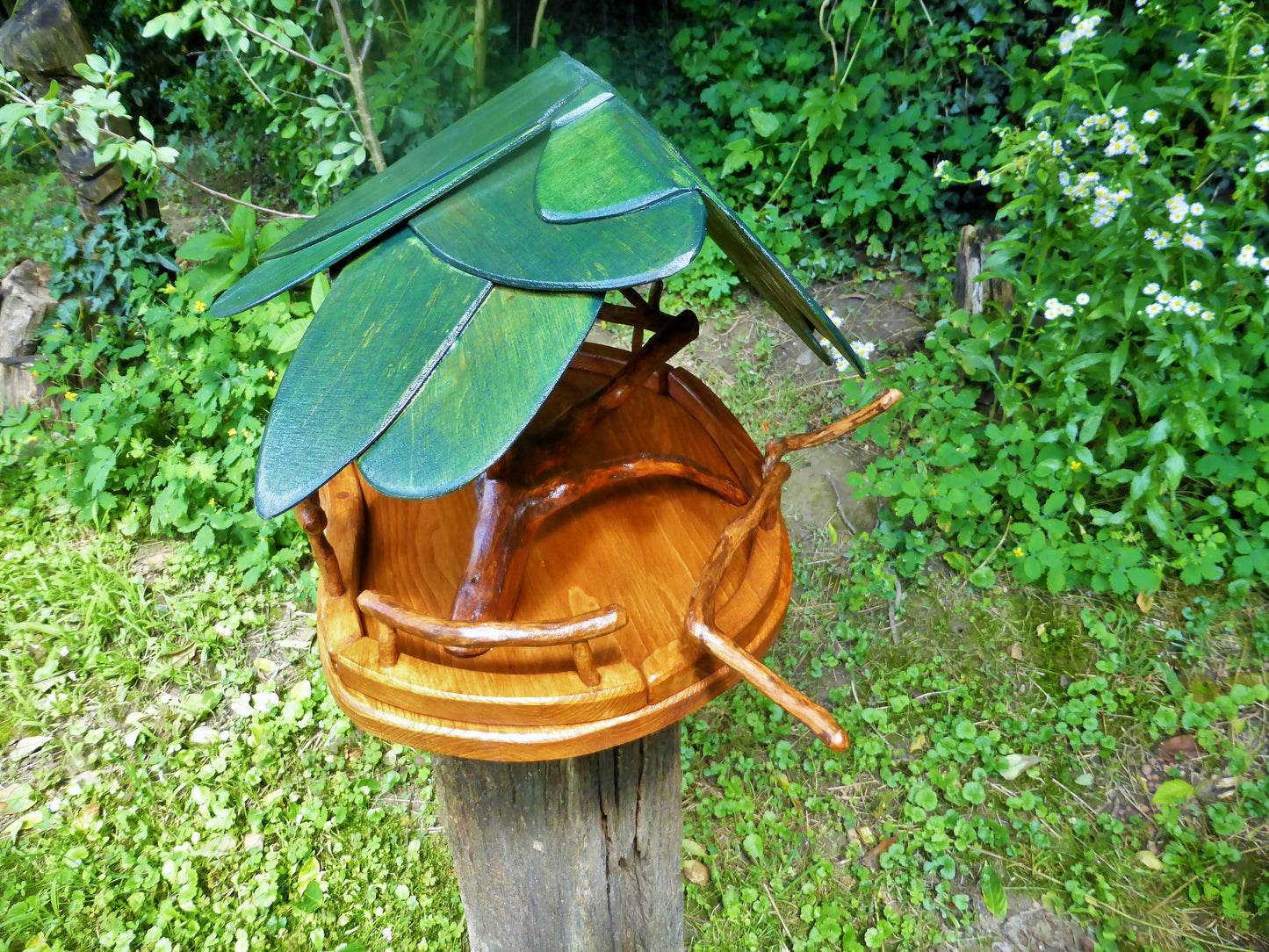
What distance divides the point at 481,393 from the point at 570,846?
875 mm

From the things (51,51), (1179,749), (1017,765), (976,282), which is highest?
(51,51)

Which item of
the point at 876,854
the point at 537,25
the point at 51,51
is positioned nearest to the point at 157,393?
the point at 51,51

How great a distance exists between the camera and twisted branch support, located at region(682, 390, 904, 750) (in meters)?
0.67

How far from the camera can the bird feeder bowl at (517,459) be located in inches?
24.7

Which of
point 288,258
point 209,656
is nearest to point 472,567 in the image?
point 288,258

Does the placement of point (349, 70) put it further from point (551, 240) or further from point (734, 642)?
point (734, 642)

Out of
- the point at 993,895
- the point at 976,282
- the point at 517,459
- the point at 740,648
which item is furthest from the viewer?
the point at 976,282

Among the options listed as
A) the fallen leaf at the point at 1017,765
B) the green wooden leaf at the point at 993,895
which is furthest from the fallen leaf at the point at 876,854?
the fallen leaf at the point at 1017,765

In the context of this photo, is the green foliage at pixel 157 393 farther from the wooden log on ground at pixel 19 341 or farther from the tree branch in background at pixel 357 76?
the tree branch in background at pixel 357 76

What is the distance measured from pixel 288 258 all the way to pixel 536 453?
35 cm

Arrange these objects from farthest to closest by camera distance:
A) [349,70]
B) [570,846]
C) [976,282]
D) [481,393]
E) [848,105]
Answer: [848,105]
[976,282]
[349,70]
[570,846]
[481,393]

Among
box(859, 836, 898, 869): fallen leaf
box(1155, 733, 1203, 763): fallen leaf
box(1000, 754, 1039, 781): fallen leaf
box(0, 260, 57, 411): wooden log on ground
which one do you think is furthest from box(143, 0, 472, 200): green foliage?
box(1155, 733, 1203, 763): fallen leaf

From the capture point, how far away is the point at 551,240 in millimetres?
672

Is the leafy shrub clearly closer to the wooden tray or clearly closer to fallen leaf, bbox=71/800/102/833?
the wooden tray
